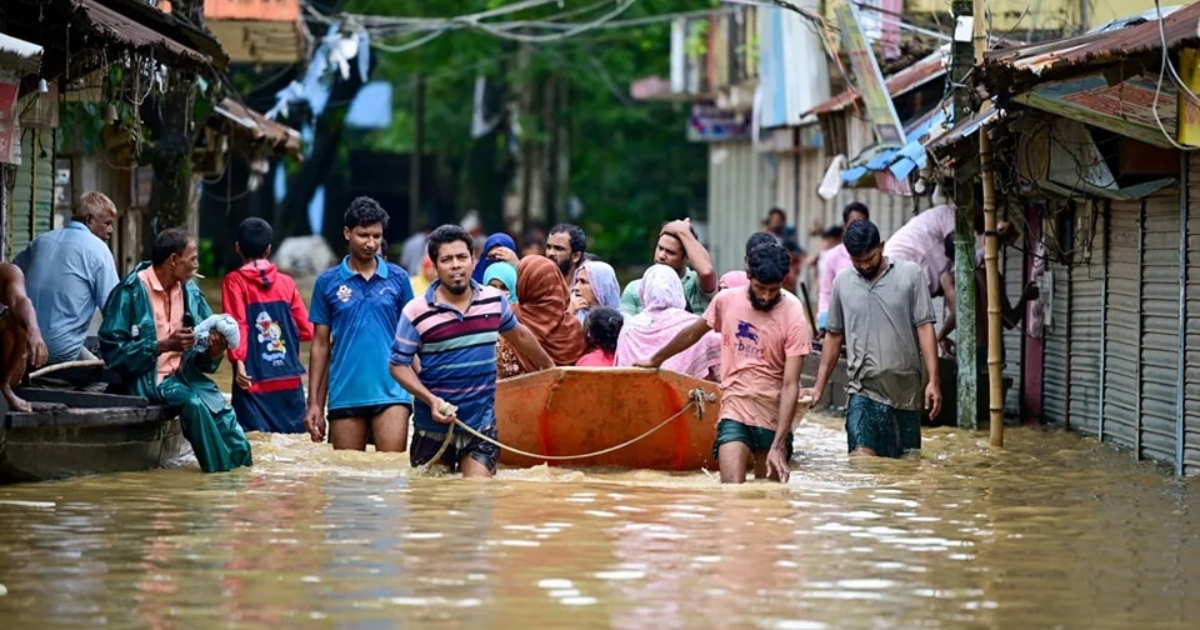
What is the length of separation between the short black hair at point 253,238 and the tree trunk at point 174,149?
13.9ft

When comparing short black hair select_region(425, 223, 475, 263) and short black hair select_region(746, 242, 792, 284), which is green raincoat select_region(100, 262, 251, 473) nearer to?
short black hair select_region(425, 223, 475, 263)

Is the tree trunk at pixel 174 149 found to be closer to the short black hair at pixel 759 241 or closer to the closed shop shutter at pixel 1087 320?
the short black hair at pixel 759 241

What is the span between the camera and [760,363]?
11766 millimetres

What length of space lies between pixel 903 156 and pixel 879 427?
554 cm

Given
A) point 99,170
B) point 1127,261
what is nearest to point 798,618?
point 1127,261

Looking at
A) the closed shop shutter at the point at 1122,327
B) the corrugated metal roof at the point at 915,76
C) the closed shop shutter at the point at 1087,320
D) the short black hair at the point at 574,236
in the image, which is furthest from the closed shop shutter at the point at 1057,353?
the short black hair at the point at 574,236

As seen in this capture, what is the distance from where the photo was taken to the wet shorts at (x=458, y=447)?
11609 mm

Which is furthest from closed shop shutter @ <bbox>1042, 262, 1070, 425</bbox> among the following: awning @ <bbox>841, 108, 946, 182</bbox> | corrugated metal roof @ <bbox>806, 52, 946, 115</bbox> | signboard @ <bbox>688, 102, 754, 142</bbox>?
signboard @ <bbox>688, 102, 754, 142</bbox>

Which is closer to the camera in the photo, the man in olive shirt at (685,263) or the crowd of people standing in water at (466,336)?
the crowd of people standing in water at (466,336)

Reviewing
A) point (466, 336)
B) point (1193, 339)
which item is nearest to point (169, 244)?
point (466, 336)

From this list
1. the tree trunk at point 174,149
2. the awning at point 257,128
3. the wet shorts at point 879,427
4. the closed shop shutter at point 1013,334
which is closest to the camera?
the wet shorts at point 879,427

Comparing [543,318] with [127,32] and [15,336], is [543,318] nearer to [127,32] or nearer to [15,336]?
[127,32]

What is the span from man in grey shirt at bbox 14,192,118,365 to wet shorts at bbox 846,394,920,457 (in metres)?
4.77

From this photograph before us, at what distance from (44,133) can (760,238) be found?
7.42m
